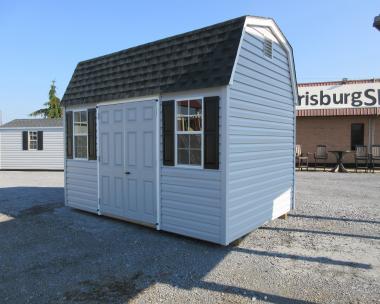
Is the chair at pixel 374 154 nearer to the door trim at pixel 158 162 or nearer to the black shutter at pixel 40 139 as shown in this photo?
the door trim at pixel 158 162

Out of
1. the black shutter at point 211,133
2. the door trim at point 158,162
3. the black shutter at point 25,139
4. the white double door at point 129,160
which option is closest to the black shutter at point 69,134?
the white double door at point 129,160

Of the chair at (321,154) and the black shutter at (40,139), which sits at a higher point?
the black shutter at (40,139)

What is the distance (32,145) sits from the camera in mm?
18906

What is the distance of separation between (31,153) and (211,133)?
16.5 metres

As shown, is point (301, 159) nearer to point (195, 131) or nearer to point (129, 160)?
point (129, 160)

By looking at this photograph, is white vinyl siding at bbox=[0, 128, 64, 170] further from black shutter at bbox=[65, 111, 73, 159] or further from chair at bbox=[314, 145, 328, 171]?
chair at bbox=[314, 145, 328, 171]

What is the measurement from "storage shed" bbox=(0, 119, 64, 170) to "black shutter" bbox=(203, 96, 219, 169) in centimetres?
1486

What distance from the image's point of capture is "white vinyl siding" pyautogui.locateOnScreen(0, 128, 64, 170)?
18578 millimetres

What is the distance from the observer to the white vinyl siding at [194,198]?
516 cm

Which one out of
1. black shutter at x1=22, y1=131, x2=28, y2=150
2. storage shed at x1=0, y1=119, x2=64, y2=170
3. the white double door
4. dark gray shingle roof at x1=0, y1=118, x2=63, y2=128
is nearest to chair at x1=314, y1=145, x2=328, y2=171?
the white double door

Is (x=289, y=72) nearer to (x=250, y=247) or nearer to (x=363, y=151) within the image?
(x=250, y=247)

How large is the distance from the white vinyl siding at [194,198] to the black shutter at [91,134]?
207 cm

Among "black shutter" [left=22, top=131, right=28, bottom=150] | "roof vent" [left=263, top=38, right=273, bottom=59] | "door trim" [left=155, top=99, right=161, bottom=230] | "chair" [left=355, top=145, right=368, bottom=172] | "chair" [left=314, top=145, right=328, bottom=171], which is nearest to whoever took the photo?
"door trim" [left=155, top=99, right=161, bottom=230]

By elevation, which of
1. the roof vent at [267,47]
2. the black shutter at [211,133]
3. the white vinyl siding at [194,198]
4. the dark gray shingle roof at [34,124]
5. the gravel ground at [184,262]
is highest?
the roof vent at [267,47]
